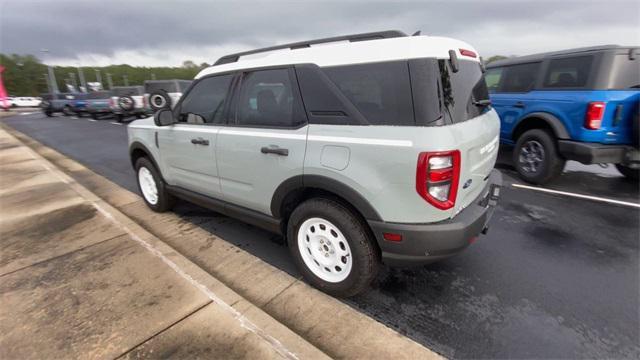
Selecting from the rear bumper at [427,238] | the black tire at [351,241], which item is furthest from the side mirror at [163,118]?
the rear bumper at [427,238]

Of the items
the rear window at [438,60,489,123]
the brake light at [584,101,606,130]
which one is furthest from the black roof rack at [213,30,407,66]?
the brake light at [584,101,606,130]

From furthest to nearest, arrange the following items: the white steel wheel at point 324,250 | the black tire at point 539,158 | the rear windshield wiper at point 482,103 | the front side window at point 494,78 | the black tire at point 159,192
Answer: the front side window at point 494,78
the black tire at point 539,158
the black tire at point 159,192
the rear windshield wiper at point 482,103
the white steel wheel at point 324,250

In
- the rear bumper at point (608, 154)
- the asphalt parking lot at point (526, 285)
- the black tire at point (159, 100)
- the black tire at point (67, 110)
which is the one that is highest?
the black tire at point (159, 100)

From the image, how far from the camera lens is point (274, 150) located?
8.15 feet

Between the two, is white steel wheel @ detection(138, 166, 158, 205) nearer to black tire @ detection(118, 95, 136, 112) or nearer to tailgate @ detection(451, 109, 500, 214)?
tailgate @ detection(451, 109, 500, 214)

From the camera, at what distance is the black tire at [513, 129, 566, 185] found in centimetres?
466

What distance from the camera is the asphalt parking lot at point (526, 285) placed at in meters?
2.09

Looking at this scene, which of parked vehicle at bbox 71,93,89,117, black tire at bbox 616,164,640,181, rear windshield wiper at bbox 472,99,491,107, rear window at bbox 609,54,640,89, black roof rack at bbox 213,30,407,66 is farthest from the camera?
parked vehicle at bbox 71,93,89,117

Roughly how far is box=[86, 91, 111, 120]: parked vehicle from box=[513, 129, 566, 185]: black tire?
19.1 m

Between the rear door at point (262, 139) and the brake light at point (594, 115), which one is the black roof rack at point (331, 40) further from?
the brake light at point (594, 115)

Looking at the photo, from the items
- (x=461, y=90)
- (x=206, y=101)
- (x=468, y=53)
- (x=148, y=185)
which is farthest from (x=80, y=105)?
(x=461, y=90)

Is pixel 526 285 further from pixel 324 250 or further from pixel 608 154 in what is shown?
pixel 608 154

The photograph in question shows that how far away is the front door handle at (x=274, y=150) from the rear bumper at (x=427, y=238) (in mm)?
831

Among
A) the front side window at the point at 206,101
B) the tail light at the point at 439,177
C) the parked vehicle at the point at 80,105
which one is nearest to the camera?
the tail light at the point at 439,177
